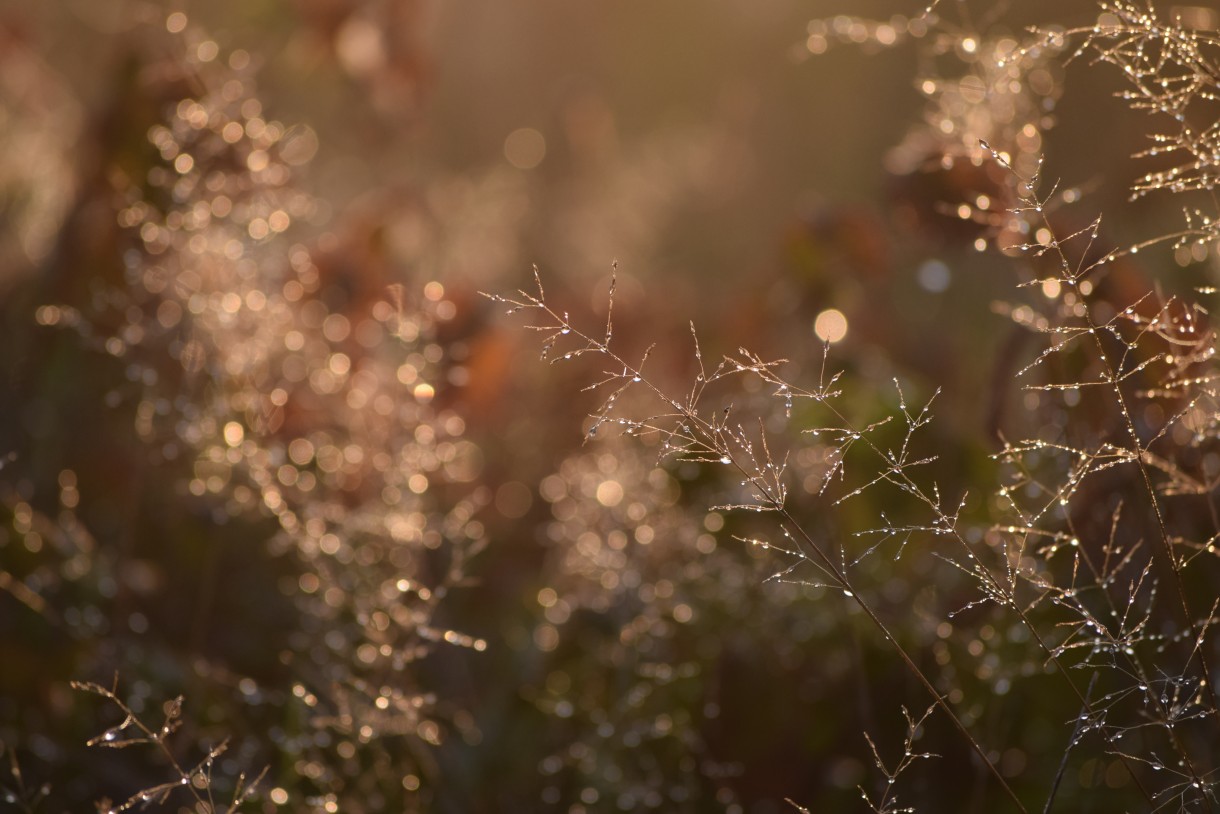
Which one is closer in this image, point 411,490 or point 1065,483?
point 1065,483

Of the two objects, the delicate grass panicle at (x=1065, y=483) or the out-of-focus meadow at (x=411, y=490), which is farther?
the out-of-focus meadow at (x=411, y=490)

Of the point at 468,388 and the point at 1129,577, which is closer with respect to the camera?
the point at 1129,577

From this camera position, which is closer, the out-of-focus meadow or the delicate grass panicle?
the delicate grass panicle

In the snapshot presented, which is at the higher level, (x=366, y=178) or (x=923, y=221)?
(x=923, y=221)

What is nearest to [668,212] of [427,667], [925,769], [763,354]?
[763,354]

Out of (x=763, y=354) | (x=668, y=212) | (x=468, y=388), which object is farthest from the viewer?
(x=668, y=212)

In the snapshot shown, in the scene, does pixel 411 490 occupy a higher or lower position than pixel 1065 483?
lower

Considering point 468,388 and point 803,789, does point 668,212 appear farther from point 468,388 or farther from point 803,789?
point 803,789

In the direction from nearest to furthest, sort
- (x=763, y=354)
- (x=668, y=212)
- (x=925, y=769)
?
(x=925, y=769)
(x=763, y=354)
(x=668, y=212)
